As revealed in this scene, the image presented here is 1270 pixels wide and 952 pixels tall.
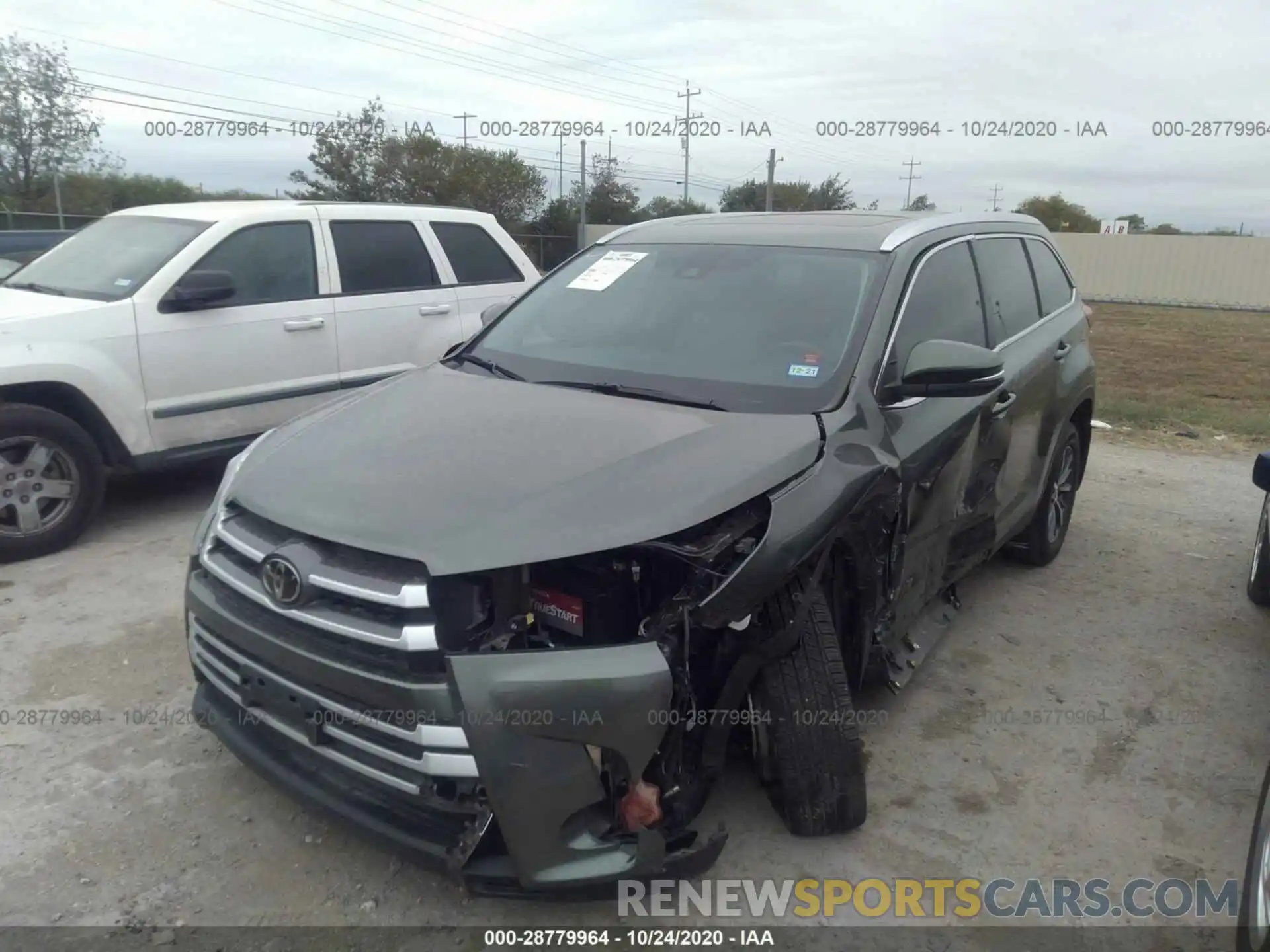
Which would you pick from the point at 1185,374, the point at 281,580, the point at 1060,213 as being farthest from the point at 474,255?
the point at 1060,213

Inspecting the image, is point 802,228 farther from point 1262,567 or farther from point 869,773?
point 1262,567

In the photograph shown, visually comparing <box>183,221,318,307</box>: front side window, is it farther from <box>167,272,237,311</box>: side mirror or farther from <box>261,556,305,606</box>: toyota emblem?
<box>261,556,305,606</box>: toyota emblem

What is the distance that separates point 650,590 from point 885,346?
50.9 inches

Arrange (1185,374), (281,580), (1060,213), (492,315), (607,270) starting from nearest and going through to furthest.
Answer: (281,580)
(607,270)
(492,315)
(1185,374)
(1060,213)

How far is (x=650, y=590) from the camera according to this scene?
2416 mm

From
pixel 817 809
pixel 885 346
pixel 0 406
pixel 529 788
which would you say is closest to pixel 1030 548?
pixel 885 346

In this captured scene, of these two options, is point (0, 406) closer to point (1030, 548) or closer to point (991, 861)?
point (991, 861)

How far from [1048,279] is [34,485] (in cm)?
528

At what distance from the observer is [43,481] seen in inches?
188

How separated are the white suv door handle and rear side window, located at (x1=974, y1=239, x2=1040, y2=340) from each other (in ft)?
12.6

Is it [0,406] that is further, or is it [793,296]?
[0,406]

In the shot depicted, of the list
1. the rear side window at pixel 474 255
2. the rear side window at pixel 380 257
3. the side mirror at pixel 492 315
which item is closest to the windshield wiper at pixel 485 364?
the side mirror at pixel 492 315

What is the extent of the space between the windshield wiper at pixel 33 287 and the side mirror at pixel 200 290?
2.19 ft

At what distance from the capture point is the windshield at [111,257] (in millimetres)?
5223
